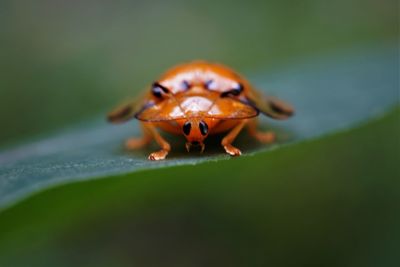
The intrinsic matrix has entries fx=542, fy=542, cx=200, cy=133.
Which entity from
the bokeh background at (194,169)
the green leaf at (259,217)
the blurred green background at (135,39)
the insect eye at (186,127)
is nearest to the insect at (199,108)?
the insect eye at (186,127)

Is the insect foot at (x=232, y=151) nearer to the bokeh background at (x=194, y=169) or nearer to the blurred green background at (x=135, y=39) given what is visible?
the bokeh background at (x=194, y=169)

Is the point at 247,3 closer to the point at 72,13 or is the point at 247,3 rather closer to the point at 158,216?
the point at 72,13

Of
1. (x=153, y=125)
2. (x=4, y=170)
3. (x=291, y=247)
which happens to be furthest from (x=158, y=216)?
(x=4, y=170)

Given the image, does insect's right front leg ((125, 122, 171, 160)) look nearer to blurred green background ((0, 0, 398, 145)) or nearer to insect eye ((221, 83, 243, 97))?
insect eye ((221, 83, 243, 97))

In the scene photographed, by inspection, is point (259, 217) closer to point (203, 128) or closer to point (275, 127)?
point (275, 127)

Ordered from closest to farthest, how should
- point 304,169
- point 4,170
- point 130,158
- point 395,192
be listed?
point 4,170 → point 130,158 → point 395,192 → point 304,169

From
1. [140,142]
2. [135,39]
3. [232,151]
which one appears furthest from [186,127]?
[135,39]

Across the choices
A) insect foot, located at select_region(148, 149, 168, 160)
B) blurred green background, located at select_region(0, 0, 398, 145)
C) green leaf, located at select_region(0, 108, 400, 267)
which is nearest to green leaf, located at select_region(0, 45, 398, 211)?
insect foot, located at select_region(148, 149, 168, 160)
